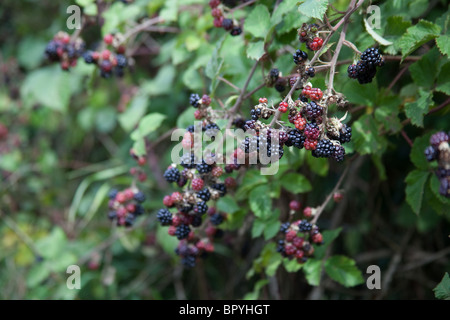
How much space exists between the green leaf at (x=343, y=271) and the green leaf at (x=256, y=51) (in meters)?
0.99

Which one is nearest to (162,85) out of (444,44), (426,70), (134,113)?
(134,113)

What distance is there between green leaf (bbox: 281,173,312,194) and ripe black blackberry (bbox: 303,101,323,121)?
2.24ft

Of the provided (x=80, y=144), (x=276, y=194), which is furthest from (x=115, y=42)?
(x=80, y=144)

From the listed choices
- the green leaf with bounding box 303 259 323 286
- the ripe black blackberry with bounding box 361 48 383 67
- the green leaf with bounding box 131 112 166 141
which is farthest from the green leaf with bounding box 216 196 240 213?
the ripe black blackberry with bounding box 361 48 383 67

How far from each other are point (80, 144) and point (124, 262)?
52.7 inches

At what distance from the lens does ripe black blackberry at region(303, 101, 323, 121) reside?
1.37 metres

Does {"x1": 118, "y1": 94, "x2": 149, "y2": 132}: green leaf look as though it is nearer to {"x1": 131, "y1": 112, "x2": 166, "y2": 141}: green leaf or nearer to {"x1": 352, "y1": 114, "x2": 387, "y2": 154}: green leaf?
{"x1": 131, "y1": 112, "x2": 166, "y2": 141}: green leaf

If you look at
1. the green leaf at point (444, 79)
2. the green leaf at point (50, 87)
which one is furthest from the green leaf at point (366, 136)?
the green leaf at point (50, 87)

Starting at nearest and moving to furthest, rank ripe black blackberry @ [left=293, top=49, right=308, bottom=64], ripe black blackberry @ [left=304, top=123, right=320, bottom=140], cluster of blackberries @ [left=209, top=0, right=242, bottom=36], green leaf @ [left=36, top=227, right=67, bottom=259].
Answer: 1. ripe black blackberry @ [left=304, top=123, right=320, bottom=140]
2. ripe black blackberry @ [left=293, top=49, right=308, bottom=64]
3. cluster of blackberries @ [left=209, top=0, right=242, bottom=36]
4. green leaf @ [left=36, top=227, right=67, bottom=259]

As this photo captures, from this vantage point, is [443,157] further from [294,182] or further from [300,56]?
[294,182]

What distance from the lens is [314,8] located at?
144 cm

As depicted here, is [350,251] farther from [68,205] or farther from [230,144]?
[68,205]

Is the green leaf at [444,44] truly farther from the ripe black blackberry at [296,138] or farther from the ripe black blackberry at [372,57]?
the ripe black blackberry at [296,138]

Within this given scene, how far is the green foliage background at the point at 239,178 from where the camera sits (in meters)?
1.84
